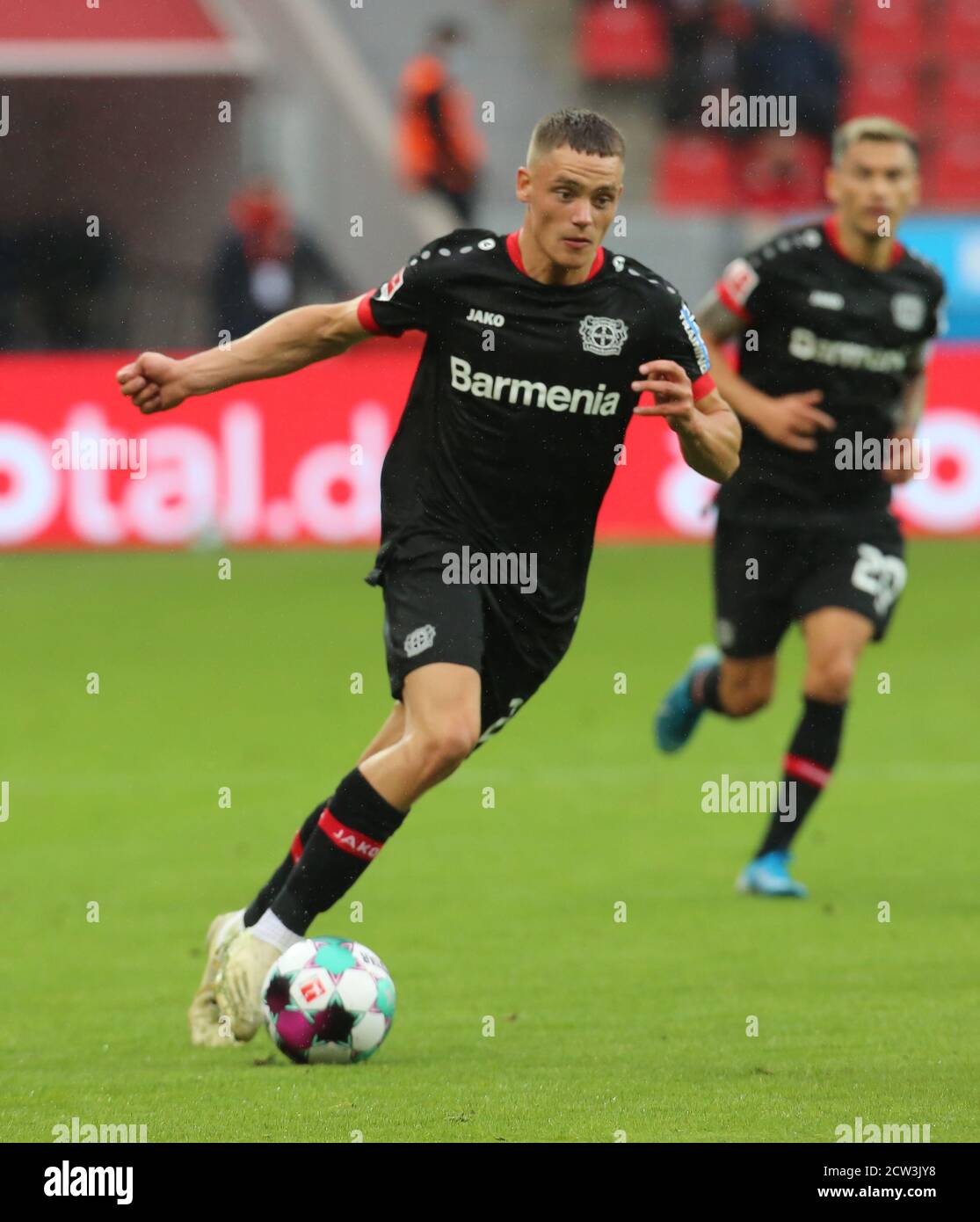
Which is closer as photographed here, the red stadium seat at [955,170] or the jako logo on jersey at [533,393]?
the jako logo on jersey at [533,393]

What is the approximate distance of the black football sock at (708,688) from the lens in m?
9.19

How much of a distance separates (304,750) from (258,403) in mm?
7761

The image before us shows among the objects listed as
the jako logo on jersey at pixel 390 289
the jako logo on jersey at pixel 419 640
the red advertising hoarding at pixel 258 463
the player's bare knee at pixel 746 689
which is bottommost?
the jako logo on jersey at pixel 419 640

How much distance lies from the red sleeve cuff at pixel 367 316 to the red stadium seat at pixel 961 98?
19.6m

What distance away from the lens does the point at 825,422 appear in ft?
27.4

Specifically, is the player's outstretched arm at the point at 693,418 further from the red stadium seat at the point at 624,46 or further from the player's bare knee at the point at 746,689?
the red stadium seat at the point at 624,46

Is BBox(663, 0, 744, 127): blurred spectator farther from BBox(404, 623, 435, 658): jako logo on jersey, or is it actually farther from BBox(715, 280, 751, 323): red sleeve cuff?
BBox(404, 623, 435, 658): jako logo on jersey

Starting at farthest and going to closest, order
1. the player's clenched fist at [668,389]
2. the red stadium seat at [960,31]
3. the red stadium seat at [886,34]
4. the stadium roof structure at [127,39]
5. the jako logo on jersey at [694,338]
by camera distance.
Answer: the red stadium seat at [960,31] → the red stadium seat at [886,34] → the stadium roof structure at [127,39] → the jako logo on jersey at [694,338] → the player's clenched fist at [668,389]

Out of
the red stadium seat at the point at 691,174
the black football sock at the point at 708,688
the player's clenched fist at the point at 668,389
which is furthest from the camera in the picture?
the red stadium seat at the point at 691,174

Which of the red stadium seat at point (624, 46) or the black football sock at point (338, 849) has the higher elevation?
the red stadium seat at point (624, 46)

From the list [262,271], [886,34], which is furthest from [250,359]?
[886,34]

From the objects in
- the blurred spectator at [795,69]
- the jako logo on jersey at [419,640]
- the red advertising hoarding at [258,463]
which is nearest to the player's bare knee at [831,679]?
the jako logo on jersey at [419,640]

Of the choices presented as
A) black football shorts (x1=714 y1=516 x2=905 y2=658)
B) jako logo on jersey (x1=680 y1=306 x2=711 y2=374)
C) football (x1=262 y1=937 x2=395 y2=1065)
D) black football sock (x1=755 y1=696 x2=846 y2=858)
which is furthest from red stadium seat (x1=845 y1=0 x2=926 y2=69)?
football (x1=262 y1=937 x2=395 y2=1065)

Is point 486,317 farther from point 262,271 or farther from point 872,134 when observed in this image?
point 262,271
